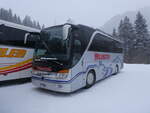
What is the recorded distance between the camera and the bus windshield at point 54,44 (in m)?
3.73

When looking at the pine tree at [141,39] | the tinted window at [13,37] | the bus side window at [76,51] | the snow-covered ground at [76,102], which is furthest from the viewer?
the pine tree at [141,39]

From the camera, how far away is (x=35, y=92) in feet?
14.4

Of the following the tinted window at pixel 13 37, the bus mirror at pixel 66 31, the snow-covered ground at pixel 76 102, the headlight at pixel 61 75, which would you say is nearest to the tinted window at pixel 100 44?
the bus mirror at pixel 66 31

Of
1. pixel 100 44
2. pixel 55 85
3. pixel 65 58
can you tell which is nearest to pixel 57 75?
pixel 55 85

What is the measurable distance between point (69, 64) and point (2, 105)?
2393 millimetres

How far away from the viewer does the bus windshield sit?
3730 millimetres

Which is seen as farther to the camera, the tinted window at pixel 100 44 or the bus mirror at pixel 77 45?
the tinted window at pixel 100 44

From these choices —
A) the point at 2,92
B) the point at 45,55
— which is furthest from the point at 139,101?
the point at 2,92

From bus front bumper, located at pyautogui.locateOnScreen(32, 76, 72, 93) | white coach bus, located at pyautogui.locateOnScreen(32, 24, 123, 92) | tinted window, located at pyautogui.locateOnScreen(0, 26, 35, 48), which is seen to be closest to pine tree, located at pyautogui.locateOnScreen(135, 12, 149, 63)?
white coach bus, located at pyautogui.locateOnScreen(32, 24, 123, 92)

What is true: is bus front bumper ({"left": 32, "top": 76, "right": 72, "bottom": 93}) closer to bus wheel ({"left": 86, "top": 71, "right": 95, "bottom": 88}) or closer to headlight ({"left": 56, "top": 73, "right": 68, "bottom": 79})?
headlight ({"left": 56, "top": 73, "right": 68, "bottom": 79})

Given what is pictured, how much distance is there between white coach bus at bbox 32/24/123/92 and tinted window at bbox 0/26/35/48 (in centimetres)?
134

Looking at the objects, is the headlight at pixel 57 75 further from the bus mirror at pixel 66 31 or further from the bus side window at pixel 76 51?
the bus mirror at pixel 66 31

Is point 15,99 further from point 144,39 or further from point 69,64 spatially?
point 144,39

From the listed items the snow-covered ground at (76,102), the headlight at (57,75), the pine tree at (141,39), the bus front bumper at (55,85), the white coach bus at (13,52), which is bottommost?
the snow-covered ground at (76,102)
